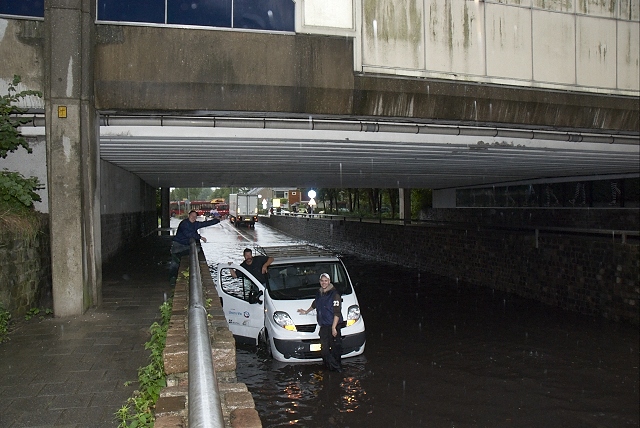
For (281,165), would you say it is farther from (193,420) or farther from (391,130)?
(193,420)

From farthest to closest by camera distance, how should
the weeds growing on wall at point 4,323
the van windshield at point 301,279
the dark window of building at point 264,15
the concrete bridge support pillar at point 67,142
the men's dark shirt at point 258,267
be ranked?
the men's dark shirt at point 258,267 < the van windshield at point 301,279 < the dark window of building at point 264,15 < the concrete bridge support pillar at point 67,142 < the weeds growing on wall at point 4,323

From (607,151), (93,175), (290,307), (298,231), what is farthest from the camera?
(298,231)

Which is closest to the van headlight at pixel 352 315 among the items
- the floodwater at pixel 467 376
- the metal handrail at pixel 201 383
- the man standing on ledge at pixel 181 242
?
the floodwater at pixel 467 376

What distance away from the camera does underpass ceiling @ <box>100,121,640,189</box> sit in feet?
36.0

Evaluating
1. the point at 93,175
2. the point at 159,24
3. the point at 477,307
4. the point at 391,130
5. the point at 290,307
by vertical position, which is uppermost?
the point at 159,24

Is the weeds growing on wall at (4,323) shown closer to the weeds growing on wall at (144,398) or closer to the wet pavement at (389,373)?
the wet pavement at (389,373)

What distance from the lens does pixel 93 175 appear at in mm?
8789

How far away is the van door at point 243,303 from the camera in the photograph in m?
10.3

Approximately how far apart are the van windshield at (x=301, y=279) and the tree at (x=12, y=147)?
4411 millimetres

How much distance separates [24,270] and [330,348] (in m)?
5.00

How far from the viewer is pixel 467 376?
9.19 meters

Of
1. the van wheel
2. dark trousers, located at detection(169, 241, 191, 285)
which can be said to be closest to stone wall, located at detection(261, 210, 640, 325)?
the van wheel

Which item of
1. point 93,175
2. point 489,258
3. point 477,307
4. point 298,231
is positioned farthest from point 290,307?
point 298,231

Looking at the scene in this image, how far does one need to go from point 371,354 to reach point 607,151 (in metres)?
8.27
